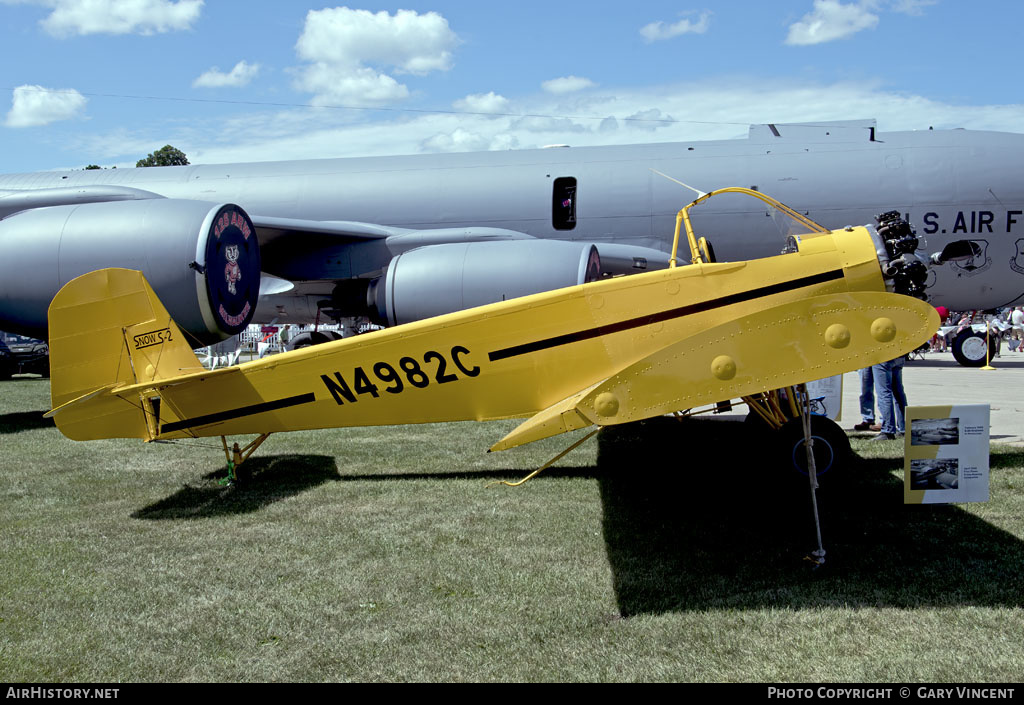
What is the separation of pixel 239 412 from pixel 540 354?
2.34 meters

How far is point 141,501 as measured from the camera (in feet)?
20.4

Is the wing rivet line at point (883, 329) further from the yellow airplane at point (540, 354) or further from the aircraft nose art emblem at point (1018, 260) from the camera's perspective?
the aircraft nose art emblem at point (1018, 260)

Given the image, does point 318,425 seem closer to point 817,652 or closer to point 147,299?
point 147,299

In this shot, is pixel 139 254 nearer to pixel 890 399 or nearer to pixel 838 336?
pixel 838 336

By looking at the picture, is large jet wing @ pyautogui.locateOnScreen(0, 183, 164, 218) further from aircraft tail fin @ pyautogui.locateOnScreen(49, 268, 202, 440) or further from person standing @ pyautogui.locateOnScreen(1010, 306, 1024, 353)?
person standing @ pyautogui.locateOnScreen(1010, 306, 1024, 353)

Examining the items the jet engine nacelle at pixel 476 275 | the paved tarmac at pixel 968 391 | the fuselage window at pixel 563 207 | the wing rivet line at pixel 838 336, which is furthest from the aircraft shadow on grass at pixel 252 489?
the paved tarmac at pixel 968 391

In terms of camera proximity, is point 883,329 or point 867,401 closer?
point 883,329

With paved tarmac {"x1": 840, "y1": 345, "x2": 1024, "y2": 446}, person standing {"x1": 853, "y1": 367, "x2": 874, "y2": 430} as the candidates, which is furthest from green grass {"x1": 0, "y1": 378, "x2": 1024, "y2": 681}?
paved tarmac {"x1": 840, "y1": 345, "x2": 1024, "y2": 446}

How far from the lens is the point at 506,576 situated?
4.39m

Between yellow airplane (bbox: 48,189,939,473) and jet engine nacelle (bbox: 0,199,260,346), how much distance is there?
6.25 ft

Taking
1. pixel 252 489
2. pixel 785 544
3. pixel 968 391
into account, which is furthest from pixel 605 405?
pixel 968 391

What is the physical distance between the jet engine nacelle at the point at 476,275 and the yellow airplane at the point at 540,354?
2.39 metres

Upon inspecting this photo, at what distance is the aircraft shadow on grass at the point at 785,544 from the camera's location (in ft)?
13.1

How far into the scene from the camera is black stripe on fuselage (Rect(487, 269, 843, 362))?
185 inches
